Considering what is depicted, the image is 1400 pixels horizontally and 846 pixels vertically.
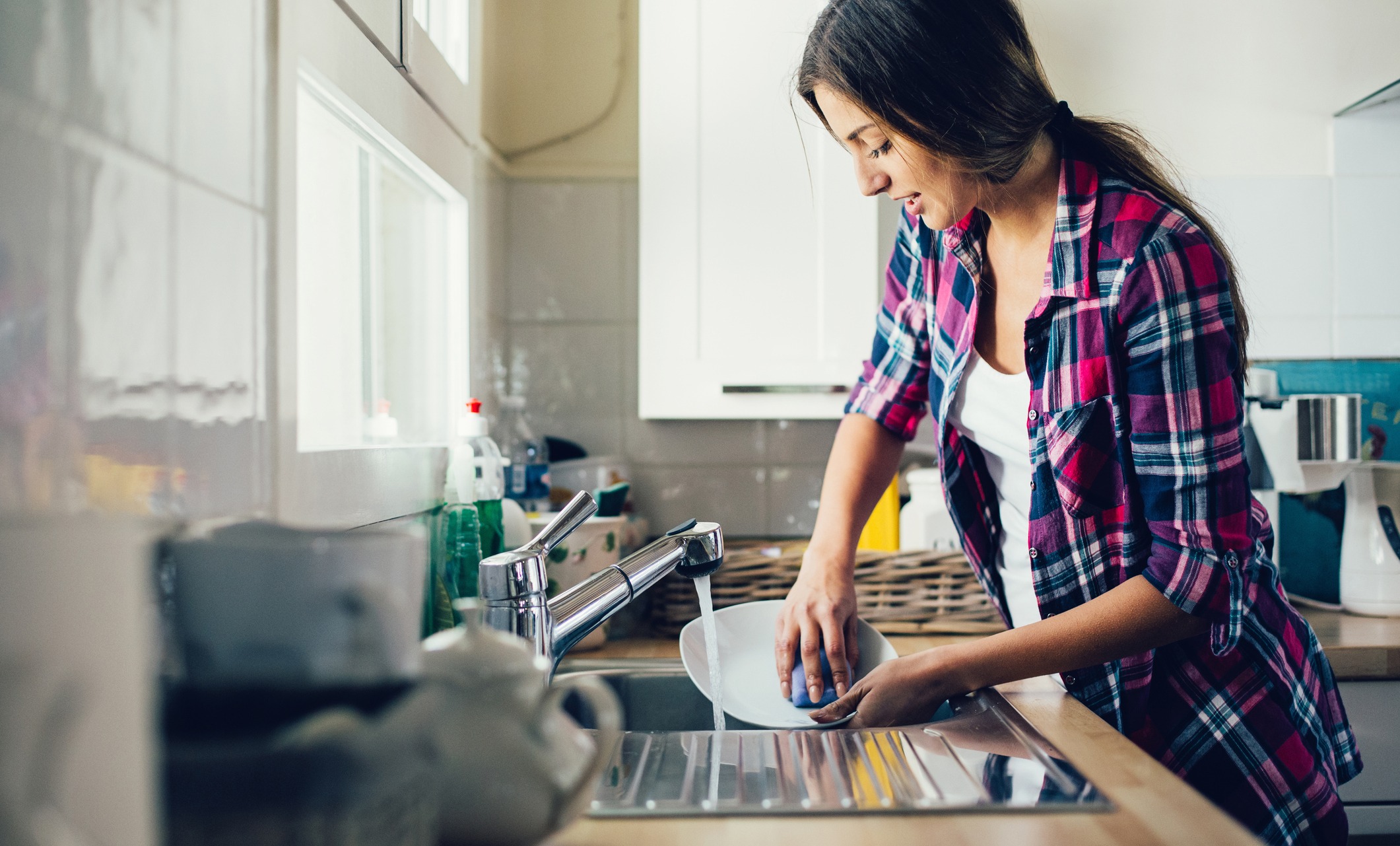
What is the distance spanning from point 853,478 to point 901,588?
37 cm

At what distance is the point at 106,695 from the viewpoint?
0.33 meters

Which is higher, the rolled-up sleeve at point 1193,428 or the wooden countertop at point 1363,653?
the rolled-up sleeve at point 1193,428

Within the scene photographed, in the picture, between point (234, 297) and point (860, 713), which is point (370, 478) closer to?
point (234, 297)

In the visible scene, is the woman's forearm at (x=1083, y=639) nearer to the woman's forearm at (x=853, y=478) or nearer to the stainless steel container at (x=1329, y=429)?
the woman's forearm at (x=853, y=478)

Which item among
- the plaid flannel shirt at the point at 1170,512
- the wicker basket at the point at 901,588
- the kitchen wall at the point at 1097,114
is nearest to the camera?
the plaid flannel shirt at the point at 1170,512

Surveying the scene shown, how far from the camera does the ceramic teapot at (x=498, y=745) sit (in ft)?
1.37

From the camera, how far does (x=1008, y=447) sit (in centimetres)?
104

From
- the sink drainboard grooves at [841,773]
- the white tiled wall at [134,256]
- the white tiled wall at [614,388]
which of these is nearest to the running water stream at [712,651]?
Answer: the sink drainboard grooves at [841,773]

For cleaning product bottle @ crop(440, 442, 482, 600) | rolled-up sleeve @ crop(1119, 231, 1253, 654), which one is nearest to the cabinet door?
cleaning product bottle @ crop(440, 442, 482, 600)

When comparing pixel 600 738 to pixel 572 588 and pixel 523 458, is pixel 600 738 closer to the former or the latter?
pixel 572 588

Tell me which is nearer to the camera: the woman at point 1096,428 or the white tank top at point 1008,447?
the woman at point 1096,428

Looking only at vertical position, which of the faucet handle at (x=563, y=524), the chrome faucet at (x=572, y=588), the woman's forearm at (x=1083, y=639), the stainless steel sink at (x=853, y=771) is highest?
the faucet handle at (x=563, y=524)

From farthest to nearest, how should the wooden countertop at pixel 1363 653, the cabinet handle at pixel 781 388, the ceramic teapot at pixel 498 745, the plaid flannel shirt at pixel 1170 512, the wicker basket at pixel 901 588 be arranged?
the cabinet handle at pixel 781 388
the wicker basket at pixel 901 588
the wooden countertop at pixel 1363 653
the plaid flannel shirt at pixel 1170 512
the ceramic teapot at pixel 498 745

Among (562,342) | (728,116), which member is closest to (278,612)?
(728,116)
